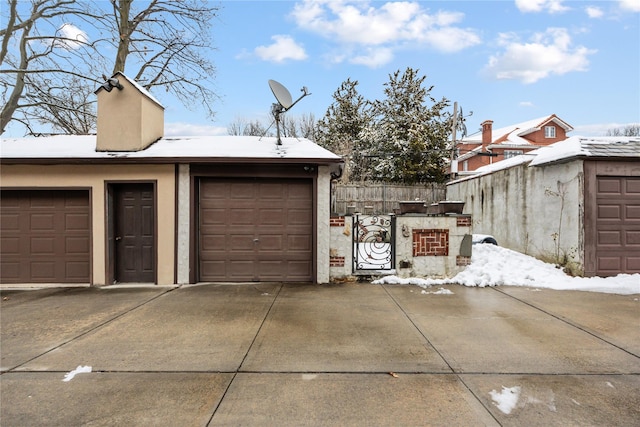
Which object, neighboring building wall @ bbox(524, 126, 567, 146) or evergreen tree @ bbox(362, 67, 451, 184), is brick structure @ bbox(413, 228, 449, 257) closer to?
evergreen tree @ bbox(362, 67, 451, 184)

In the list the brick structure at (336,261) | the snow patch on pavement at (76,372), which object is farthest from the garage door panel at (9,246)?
the brick structure at (336,261)

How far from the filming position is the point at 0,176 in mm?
7340

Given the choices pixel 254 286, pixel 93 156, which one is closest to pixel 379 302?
pixel 254 286

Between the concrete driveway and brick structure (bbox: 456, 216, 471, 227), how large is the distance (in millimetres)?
2005

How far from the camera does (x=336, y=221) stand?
7570 millimetres

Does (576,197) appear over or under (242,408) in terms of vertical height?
over

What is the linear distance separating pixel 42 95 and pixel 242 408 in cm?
1707

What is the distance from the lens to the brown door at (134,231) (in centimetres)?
755

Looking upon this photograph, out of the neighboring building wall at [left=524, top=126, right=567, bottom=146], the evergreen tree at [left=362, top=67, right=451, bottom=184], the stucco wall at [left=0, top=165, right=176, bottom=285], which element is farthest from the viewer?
the neighboring building wall at [left=524, top=126, right=567, bottom=146]

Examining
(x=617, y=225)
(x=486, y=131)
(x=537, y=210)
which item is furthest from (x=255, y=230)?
(x=486, y=131)

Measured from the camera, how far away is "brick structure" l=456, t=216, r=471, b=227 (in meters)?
7.68

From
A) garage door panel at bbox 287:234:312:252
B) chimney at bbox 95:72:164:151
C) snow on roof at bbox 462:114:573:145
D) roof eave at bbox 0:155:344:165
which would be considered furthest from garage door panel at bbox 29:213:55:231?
snow on roof at bbox 462:114:573:145

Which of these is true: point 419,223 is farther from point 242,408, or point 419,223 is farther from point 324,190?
point 242,408

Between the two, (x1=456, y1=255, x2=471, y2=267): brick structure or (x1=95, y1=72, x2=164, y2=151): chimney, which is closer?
(x1=95, y1=72, x2=164, y2=151): chimney
